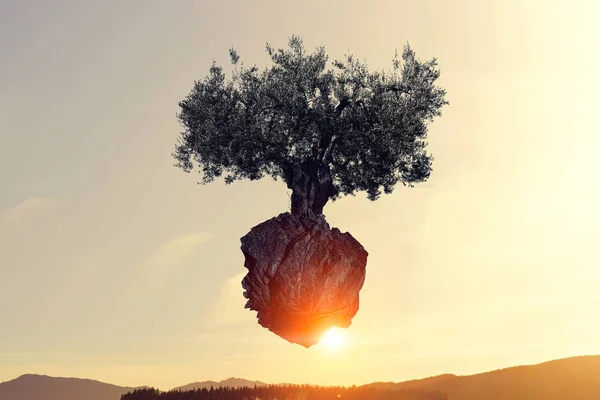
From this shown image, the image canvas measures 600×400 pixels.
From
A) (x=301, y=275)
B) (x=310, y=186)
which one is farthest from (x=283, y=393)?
(x=310, y=186)

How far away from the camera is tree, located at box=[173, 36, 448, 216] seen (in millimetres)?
35438

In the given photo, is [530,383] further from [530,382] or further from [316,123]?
[316,123]

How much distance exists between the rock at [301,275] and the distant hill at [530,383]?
11.1 meters

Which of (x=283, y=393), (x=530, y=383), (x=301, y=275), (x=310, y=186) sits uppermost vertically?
(x=310, y=186)

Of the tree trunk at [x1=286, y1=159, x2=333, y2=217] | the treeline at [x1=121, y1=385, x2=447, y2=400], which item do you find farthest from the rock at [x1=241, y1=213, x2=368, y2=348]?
→ the treeline at [x1=121, y1=385, x2=447, y2=400]

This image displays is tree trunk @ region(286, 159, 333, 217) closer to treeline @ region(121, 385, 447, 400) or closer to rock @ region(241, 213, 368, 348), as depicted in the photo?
rock @ region(241, 213, 368, 348)

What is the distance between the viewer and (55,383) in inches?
3091

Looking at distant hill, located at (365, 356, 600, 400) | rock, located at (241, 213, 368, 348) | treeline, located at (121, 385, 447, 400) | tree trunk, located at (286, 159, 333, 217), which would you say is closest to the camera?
treeline, located at (121, 385, 447, 400)

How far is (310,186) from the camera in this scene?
36.7 meters

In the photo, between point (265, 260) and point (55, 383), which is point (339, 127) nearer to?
point (265, 260)

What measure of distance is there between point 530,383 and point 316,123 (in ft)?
87.5

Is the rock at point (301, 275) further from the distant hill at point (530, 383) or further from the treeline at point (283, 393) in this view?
the distant hill at point (530, 383)

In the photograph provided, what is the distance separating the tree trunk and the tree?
60 mm

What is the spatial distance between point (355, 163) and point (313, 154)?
2.61 metres
